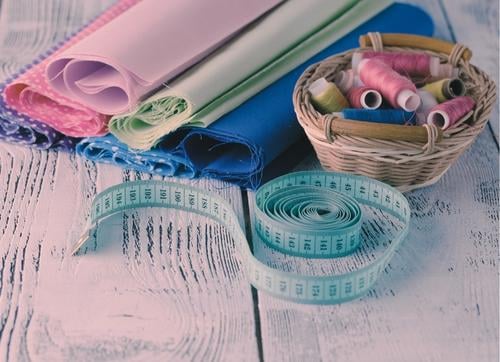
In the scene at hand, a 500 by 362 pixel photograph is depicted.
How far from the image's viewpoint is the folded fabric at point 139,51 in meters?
1.78

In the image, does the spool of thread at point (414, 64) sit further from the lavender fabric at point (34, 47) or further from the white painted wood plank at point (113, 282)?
the lavender fabric at point (34, 47)

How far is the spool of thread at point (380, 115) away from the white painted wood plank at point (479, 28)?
19.6 inches

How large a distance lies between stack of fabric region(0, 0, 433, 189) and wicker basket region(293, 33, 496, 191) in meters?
0.09

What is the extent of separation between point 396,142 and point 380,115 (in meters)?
0.10

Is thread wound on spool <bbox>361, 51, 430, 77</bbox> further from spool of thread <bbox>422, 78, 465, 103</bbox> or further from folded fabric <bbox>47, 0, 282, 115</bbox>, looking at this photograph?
folded fabric <bbox>47, 0, 282, 115</bbox>

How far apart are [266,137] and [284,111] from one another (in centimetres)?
10

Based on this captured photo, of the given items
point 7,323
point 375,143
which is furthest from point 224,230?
point 7,323

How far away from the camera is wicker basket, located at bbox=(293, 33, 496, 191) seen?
1.61 metres

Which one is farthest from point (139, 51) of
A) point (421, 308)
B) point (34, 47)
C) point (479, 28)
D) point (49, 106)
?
point (479, 28)

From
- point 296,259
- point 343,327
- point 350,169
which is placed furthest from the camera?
point 350,169

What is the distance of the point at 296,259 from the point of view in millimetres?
1585

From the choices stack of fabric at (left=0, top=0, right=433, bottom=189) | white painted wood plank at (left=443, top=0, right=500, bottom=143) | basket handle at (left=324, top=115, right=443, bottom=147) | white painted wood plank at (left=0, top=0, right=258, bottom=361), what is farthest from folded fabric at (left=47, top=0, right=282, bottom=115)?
white painted wood plank at (left=443, top=0, right=500, bottom=143)

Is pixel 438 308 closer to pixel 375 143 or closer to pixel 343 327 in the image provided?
pixel 343 327

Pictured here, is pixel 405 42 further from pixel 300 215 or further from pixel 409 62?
pixel 300 215
